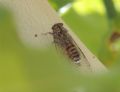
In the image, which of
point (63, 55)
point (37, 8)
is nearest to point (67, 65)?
point (63, 55)

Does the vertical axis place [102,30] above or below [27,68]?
above

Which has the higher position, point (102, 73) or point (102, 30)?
point (102, 30)

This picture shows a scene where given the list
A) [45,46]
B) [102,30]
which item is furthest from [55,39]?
[102,30]

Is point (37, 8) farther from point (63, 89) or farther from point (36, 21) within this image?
point (63, 89)

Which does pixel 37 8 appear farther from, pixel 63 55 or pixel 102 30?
pixel 102 30

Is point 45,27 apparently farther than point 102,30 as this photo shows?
No
